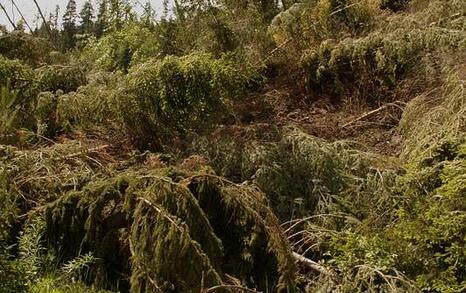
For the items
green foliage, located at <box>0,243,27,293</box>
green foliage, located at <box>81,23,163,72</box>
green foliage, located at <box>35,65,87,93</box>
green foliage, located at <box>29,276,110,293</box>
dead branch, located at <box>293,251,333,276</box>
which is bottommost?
dead branch, located at <box>293,251,333,276</box>

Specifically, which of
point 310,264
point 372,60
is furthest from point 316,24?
point 310,264

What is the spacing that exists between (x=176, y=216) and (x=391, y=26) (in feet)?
12.5

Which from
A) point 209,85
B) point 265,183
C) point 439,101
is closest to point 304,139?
point 265,183

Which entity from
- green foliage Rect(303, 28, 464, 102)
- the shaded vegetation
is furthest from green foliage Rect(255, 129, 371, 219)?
green foliage Rect(303, 28, 464, 102)

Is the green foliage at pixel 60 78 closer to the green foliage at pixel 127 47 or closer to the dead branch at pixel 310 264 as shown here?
the green foliage at pixel 127 47

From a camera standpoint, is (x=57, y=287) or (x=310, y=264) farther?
(x=310, y=264)

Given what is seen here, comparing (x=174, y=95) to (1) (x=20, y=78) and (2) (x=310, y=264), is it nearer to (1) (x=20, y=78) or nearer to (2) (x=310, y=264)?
(1) (x=20, y=78)

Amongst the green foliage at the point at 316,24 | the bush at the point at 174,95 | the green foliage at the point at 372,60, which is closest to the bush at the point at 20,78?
the bush at the point at 174,95

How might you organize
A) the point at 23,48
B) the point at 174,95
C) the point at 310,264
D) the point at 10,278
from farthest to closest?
the point at 23,48, the point at 174,95, the point at 310,264, the point at 10,278

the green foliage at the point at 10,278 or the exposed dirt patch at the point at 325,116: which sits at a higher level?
the exposed dirt patch at the point at 325,116

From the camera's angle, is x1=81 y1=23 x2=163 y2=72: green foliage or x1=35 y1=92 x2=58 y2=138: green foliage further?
x1=81 y1=23 x2=163 y2=72: green foliage

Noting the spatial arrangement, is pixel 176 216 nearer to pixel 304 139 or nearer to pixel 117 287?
pixel 117 287

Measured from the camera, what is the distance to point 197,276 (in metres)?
2.96

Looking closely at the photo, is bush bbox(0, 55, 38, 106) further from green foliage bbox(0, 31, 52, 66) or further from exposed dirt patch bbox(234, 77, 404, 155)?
exposed dirt patch bbox(234, 77, 404, 155)
